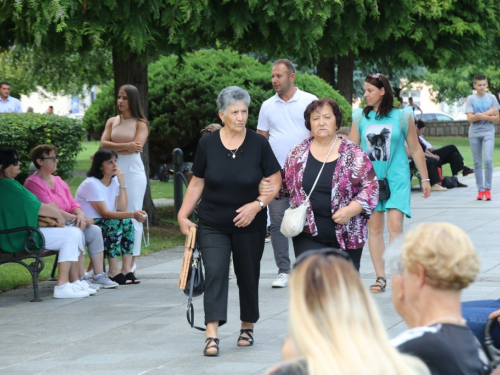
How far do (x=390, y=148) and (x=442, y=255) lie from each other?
548 cm

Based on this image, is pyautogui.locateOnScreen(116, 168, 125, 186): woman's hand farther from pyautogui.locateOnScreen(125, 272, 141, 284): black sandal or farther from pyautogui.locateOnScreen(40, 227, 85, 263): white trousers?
pyautogui.locateOnScreen(40, 227, 85, 263): white trousers

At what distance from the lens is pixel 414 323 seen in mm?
3195

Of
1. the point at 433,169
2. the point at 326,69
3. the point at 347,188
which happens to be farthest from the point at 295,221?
the point at 326,69

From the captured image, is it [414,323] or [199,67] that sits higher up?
[199,67]

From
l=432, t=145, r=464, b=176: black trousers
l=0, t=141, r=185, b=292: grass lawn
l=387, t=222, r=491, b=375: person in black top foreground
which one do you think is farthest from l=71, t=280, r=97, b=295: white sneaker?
l=432, t=145, r=464, b=176: black trousers

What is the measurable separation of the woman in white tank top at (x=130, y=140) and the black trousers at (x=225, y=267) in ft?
11.9

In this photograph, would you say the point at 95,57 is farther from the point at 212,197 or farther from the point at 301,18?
the point at 212,197

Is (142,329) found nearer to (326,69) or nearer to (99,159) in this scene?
(99,159)

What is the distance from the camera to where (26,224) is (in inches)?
347

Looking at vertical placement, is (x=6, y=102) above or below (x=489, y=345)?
above

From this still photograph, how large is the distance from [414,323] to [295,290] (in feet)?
2.33

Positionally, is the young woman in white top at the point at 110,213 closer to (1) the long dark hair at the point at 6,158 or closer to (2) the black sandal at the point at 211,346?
(1) the long dark hair at the point at 6,158

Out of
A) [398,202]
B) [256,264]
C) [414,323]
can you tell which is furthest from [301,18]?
[414,323]

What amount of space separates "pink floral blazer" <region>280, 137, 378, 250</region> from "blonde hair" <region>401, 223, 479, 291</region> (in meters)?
3.61
